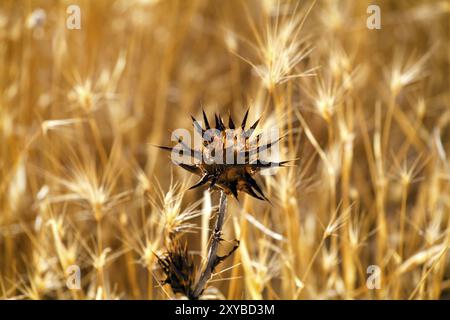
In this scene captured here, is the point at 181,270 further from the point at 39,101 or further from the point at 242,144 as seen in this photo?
the point at 39,101

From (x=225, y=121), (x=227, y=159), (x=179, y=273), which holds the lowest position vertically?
(x=179, y=273)

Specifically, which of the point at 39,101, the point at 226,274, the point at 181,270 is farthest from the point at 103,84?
the point at 181,270

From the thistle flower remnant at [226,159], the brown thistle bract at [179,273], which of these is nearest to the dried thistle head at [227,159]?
the thistle flower remnant at [226,159]

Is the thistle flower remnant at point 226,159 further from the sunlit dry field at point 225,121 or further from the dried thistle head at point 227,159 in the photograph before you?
the sunlit dry field at point 225,121

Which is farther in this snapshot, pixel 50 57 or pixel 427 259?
pixel 50 57

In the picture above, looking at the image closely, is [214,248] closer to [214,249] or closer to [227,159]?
[214,249]

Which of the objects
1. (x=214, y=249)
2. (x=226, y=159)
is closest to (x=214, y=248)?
(x=214, y=249)
